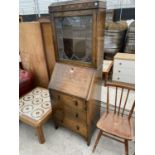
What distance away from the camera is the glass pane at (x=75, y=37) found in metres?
1.39

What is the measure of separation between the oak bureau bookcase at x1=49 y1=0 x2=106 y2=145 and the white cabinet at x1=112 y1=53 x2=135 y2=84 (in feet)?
4.31

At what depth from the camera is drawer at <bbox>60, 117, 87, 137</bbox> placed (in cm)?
166

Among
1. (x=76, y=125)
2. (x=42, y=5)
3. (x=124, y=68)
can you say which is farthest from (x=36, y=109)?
(x=42, y=5)

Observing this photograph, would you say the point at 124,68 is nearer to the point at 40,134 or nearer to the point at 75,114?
the point at 75,114

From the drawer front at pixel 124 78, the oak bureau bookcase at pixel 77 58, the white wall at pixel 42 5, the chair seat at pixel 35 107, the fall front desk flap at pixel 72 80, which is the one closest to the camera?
the oak bureau bookcase at pixel 77 58

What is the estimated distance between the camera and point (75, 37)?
1.53 metres

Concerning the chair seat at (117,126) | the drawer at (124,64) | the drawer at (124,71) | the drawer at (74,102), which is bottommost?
the chair seat at (117,126)

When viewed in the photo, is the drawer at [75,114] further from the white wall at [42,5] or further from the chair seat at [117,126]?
the white wall at [42,5]

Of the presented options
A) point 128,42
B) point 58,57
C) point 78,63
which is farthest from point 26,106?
point 128,42

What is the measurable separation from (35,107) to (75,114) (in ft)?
2.05

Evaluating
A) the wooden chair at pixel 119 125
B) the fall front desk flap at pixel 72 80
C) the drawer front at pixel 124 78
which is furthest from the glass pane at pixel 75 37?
the drawer front at pixel 124 78

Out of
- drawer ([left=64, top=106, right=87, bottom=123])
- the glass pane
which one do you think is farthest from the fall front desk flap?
drawer ([left=64, top=106, right=87, bottom=123])

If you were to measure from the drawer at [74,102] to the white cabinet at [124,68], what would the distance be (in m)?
1.57
